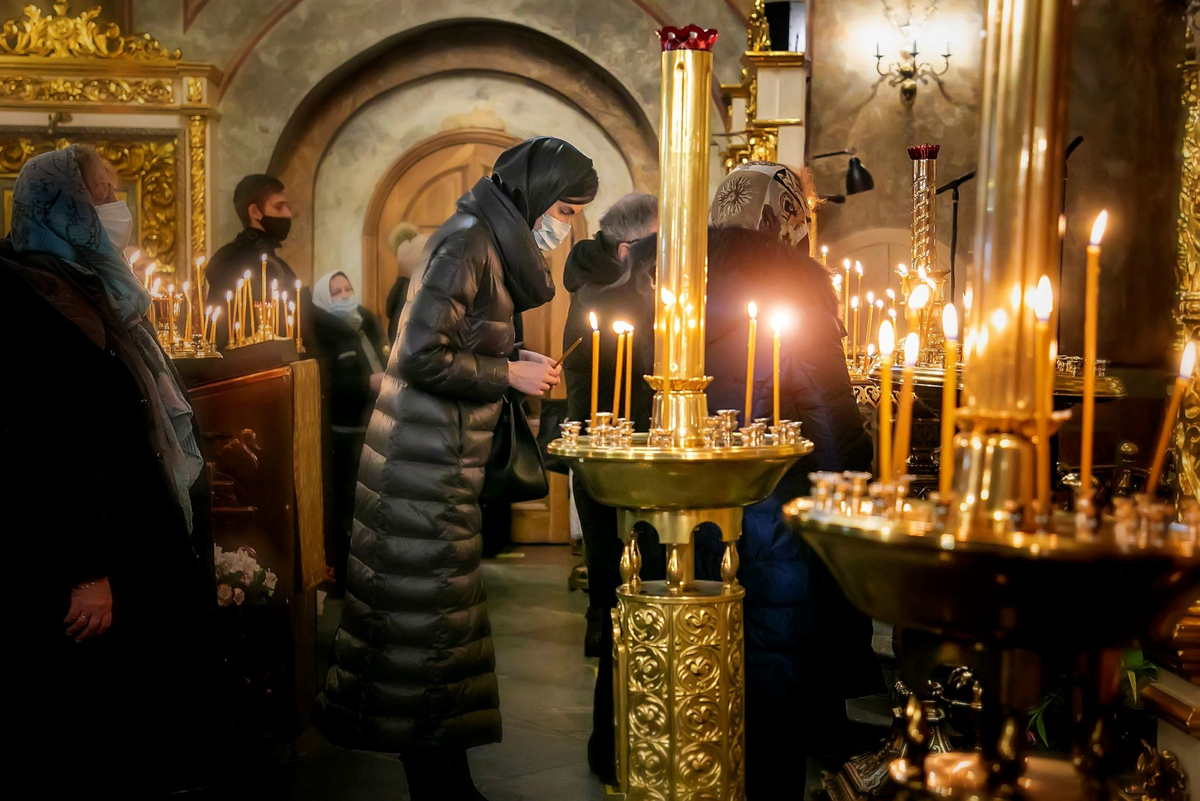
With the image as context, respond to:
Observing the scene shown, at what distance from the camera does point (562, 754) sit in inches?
151

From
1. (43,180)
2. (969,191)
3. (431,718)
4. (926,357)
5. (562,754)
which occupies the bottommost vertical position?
(562,754)

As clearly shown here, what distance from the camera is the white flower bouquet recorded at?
3.56m

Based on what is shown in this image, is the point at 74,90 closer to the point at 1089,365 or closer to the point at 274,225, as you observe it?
the point at 274,225

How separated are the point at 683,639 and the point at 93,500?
1.24 metres

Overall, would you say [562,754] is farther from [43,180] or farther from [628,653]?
[43,180]

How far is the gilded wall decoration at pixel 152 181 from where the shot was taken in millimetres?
7727

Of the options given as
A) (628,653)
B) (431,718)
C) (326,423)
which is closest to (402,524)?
(431,718)

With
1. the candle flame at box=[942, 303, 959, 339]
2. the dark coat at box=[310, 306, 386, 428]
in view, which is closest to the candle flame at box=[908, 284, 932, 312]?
the candle flame at box=[942, 303, 959, 339]

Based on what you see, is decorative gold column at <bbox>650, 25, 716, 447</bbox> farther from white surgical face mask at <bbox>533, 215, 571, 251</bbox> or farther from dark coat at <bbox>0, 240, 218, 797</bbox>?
white surgical face mask at <bbox>533, 215, 571, 251</bbox>

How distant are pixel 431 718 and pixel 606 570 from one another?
1.38 meters

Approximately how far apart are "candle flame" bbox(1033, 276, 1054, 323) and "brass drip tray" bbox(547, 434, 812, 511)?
0.84m

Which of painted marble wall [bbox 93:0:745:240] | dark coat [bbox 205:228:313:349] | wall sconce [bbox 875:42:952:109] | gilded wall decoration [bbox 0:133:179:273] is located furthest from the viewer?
painted marble wall [bbox 93:0:745:240]

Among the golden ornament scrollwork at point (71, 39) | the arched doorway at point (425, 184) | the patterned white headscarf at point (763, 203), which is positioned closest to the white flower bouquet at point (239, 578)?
the patterned white headscarf at point (763, 203)

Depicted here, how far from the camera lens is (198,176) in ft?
25.6
